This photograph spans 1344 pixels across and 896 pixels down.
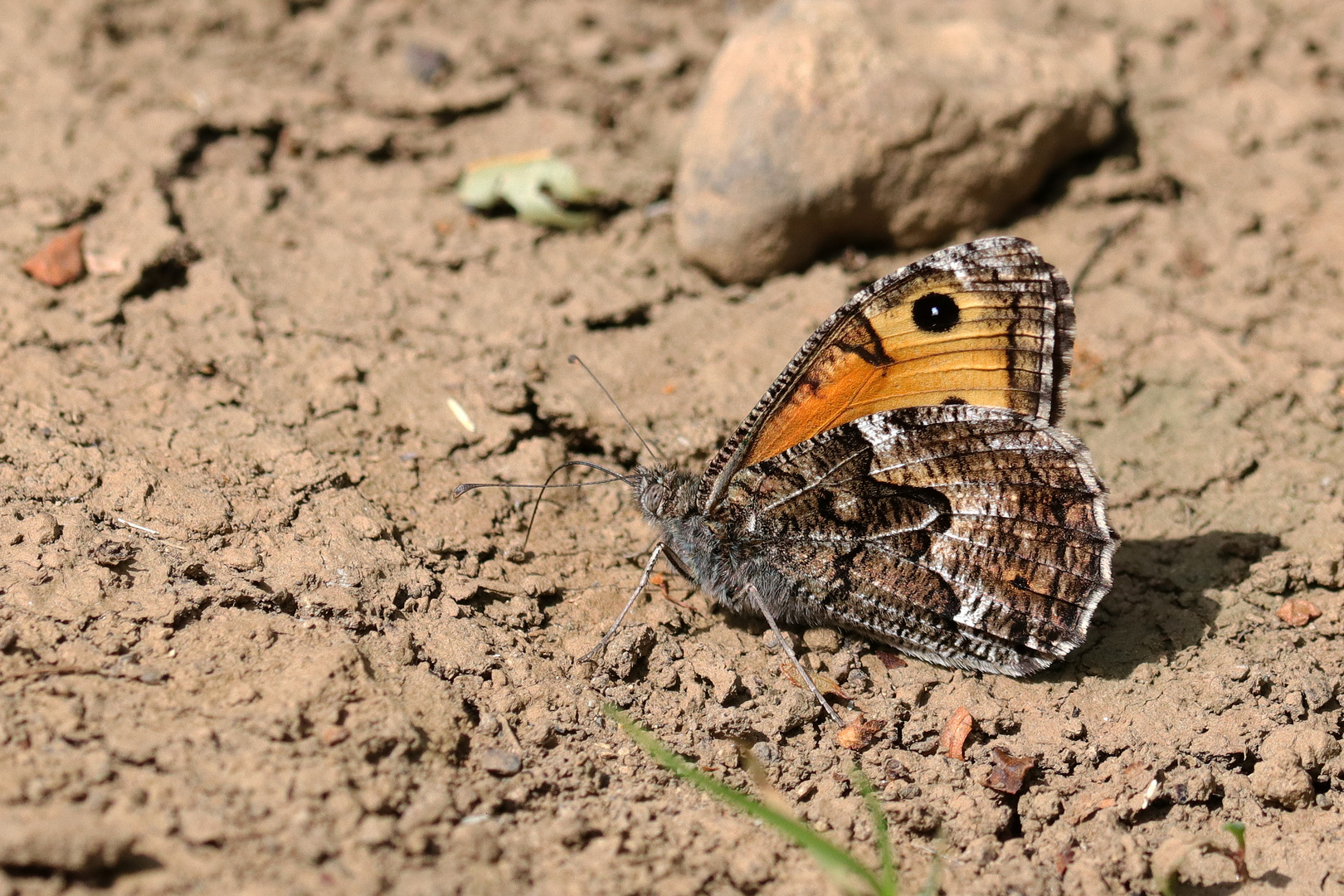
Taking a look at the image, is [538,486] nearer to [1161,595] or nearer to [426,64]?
[1161,595]

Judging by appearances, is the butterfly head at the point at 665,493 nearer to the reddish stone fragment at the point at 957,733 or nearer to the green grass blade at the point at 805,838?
the green grass blade at the point at 805,838

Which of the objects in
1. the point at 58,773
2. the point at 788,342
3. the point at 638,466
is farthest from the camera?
the point at 788,342

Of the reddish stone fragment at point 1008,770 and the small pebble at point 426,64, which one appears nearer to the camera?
the reddish stone fragment at point 1008,770

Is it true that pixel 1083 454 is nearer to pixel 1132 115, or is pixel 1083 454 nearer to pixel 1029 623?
pixel 1029 623

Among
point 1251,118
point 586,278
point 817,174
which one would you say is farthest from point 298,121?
point 1251,118

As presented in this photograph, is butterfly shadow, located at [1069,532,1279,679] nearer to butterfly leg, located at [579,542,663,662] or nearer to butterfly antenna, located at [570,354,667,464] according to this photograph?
butterfly leg, located at [579,542,663,662]

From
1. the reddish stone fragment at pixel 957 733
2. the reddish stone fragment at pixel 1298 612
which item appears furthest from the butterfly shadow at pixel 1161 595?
the reddish stone fragment at pixel 957 733

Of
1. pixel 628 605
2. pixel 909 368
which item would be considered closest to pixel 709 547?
pixel 628 605
